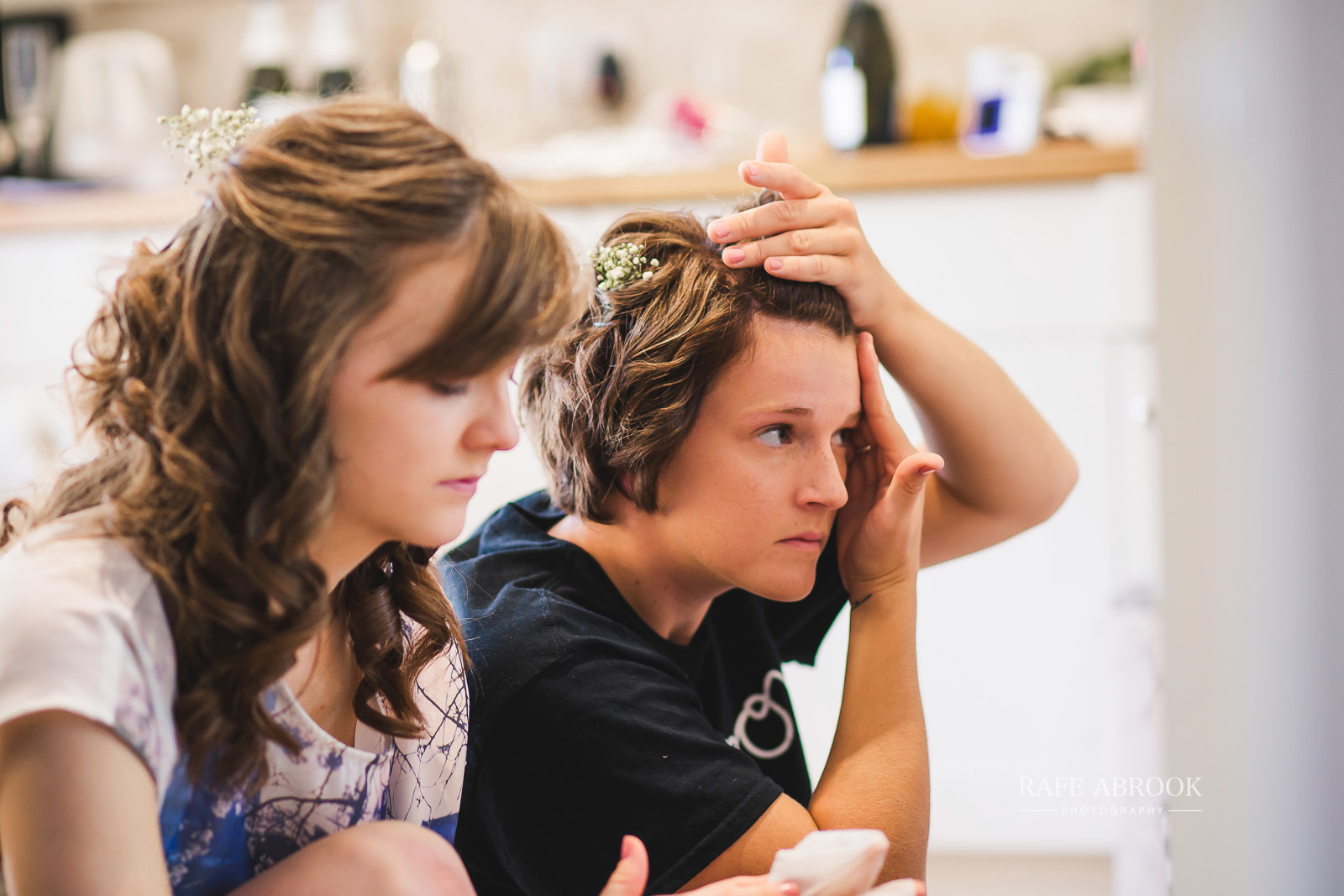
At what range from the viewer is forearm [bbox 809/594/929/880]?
810 millimetres

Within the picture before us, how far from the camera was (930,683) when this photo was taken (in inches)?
78.4

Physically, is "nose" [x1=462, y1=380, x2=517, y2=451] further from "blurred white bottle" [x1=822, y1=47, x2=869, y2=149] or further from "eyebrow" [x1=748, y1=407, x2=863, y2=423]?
"blurred white bottle" [x1=822, y1=47, x2=869, y2=149]

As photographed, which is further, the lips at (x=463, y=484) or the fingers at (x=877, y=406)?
the fingers at (x=877, y=406)

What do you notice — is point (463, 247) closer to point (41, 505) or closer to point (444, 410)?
point (444, 410)

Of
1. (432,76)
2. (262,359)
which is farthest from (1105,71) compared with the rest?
(262,359)

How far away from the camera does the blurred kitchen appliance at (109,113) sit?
2.30 meters

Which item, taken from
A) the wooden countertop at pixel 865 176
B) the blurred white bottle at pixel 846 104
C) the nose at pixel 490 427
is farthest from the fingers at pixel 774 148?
the blurred white bottle at pixel 846 104

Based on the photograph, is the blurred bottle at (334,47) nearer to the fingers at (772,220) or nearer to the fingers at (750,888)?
the fingers at (772,220)

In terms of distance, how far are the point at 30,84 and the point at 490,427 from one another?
91.9 inches

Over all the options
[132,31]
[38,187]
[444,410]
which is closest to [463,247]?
[444,410]

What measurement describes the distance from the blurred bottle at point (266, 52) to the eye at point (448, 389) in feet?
6.44

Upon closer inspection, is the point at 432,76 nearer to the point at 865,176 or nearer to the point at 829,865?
the point at 865,176

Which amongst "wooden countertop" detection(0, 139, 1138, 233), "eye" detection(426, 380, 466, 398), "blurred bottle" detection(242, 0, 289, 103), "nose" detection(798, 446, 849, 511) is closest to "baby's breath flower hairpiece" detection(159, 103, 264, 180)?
"eye" detection(426, 380, 466, 398)

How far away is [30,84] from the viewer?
8.03 feet
